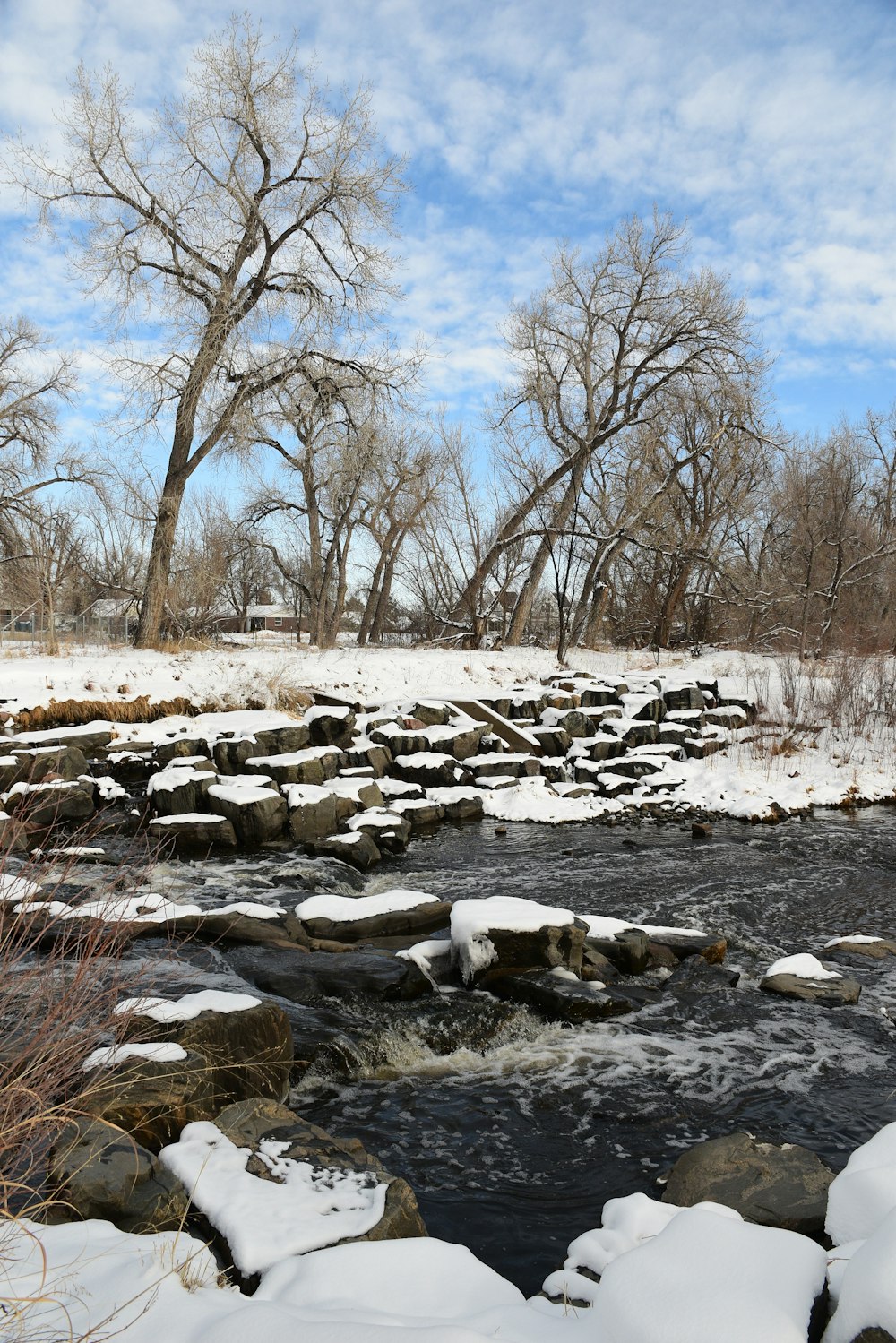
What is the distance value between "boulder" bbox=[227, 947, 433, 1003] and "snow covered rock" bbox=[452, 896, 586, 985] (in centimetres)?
37

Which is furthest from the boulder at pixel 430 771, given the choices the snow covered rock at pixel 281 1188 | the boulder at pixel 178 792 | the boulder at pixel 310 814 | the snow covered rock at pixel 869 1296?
the snow covered rock at pixel 869 1296

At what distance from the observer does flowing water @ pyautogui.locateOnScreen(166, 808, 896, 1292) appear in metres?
4.14

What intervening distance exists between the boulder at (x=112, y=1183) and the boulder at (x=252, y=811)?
7125 mm

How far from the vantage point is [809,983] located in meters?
6.46

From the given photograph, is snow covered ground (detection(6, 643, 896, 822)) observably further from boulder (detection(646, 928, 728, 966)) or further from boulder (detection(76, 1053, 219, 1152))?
boulder (detection(76, 1053, 219, 1152))

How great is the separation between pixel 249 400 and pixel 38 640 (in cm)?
778

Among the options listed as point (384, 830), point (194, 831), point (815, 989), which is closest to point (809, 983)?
point (815, 989)

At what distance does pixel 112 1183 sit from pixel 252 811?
24.4 feet

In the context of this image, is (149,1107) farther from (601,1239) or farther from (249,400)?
(249,400)

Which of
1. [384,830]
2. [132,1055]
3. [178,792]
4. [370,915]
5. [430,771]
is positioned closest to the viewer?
[132,1055]

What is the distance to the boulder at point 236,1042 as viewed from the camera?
4535 mm

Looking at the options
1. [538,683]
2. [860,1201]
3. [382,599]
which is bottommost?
[860,1201]

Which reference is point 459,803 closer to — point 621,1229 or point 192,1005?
point 192,1005

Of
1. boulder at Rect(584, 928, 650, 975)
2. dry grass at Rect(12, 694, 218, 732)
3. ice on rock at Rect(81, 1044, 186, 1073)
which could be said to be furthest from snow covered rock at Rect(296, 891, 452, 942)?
dry grass at Rect(12, 694, 218, 732)
